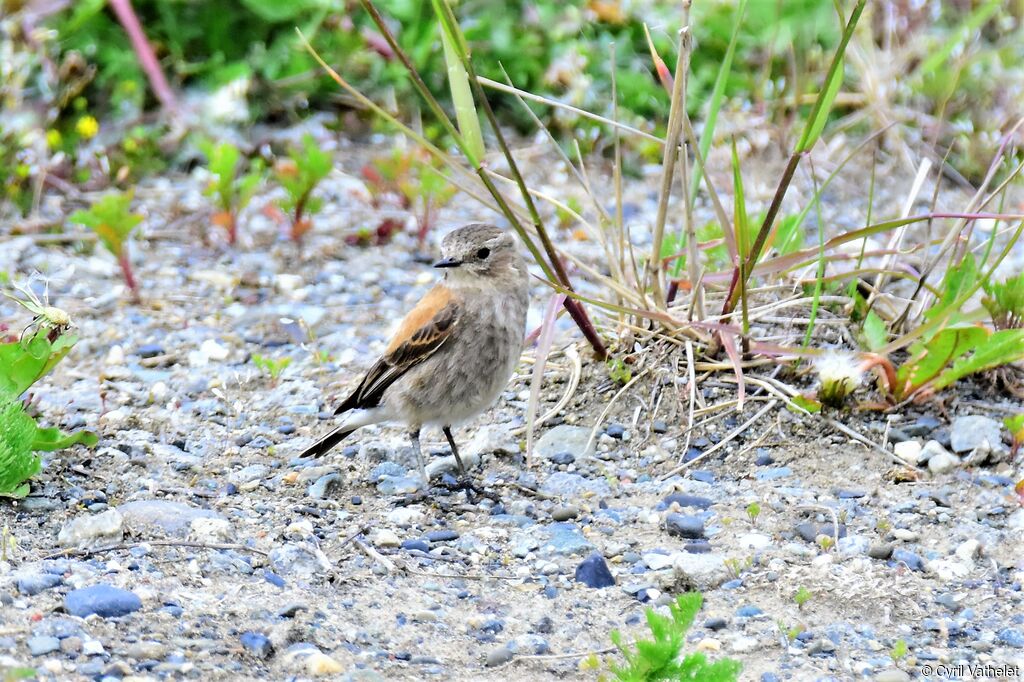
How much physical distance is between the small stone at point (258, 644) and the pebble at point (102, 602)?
0.37 metres

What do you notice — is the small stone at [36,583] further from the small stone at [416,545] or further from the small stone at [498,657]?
the small stone at [498,657]

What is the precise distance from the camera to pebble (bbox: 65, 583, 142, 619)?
3.70 m

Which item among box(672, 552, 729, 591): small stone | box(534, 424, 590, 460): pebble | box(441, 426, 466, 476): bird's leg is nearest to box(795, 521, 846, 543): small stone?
box(672, 552, 729, 591): small stone

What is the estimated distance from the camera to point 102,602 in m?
3.72

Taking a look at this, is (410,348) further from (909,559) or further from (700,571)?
(909,559)

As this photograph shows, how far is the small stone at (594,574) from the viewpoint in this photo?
4.19 meters

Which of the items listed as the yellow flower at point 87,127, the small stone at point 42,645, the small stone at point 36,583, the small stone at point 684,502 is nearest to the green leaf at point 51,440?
the small stone at point 36,583

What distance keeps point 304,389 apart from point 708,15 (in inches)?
175

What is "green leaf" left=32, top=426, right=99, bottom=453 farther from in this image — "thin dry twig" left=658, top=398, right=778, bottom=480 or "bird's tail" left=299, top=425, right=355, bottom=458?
"thin dry twig" left=658, top=398, right=778, bottom=480

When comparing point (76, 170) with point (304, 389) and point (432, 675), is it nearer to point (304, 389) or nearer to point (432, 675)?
point (304, 389)

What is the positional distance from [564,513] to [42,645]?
1.95 m

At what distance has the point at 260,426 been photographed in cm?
562

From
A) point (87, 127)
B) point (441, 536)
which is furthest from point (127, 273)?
point (441, 536)

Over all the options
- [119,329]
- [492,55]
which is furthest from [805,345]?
[492,55]
